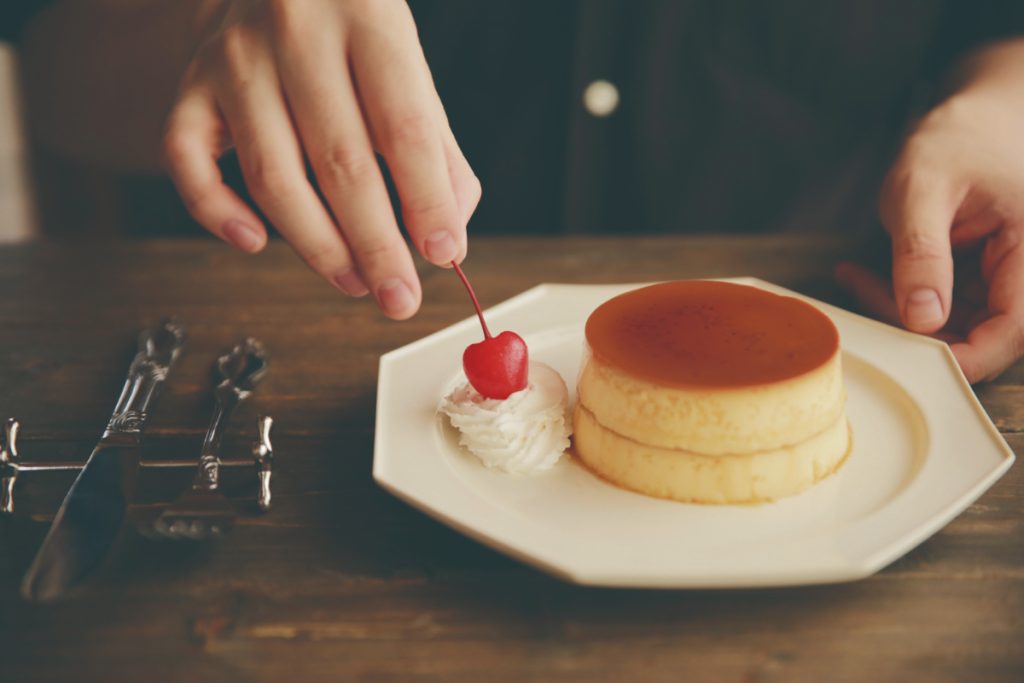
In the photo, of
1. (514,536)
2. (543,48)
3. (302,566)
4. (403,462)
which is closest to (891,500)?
(514,536)

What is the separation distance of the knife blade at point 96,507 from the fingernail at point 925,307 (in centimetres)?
129

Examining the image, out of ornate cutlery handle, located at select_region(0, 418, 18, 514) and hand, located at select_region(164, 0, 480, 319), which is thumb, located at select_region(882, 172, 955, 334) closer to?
hand, located at select_region(164, 0, 480, 319)

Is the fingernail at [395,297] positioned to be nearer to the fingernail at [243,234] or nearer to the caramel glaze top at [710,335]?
the fingernail at [243,234]

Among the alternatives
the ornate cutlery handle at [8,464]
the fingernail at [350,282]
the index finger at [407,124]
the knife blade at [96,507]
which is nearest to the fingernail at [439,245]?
the index finger at [407,124]

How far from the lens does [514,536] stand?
0.96 meters

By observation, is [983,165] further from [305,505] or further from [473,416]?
[305,505]

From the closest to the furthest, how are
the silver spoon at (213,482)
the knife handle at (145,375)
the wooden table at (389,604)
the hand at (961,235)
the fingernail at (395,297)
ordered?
1. the wooden table at (389,604)
2. the silver spoon at (213,482)
3. the fingernail at (395,297)
4. the knife handle at (145,375)
5. the hand at (961,235)

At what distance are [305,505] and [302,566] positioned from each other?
14 centimetres

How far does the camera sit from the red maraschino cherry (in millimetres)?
1229

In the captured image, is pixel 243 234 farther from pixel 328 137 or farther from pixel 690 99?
pixel 690 99

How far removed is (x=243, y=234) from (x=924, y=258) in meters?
1.13

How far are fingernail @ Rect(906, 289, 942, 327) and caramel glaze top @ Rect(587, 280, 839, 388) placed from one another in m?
0.28

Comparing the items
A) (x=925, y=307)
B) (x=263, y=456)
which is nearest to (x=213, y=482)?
(x=263, y=456)

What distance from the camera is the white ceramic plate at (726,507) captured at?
924mm
